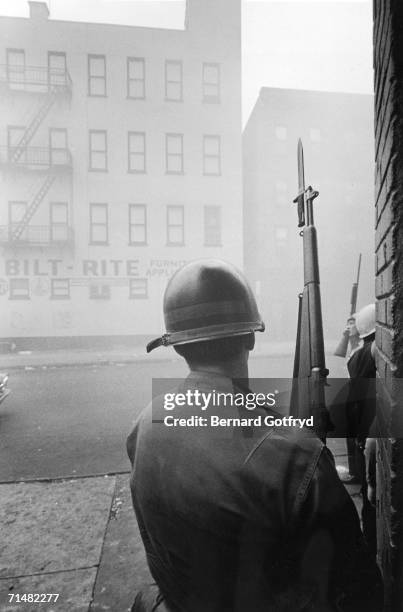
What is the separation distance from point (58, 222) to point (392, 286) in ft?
59.4

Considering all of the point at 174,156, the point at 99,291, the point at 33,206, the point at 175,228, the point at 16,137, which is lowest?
the point at 99,291

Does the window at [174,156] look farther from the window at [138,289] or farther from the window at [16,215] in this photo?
the window at [16,215]

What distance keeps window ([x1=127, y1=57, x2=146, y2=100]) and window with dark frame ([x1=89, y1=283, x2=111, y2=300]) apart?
8.58 m

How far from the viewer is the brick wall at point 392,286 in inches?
43.2

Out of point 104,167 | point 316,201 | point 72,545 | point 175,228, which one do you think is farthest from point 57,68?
point 72,545

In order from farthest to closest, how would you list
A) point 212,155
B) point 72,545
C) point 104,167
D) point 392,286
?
point 212,155 < point 104,167 < point 72,545 < point 392,286

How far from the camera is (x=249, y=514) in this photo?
0.98 metres

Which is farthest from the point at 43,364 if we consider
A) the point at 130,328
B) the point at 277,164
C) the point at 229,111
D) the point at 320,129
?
the point at 320,129

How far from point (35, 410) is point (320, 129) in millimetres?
22705

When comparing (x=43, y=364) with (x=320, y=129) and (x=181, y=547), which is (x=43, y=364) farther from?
(x=320, y=129)

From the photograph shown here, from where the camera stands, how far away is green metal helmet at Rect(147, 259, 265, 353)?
1.26 meters

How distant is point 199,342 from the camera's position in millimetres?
1250

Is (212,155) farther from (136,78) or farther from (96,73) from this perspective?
A: (96,73)

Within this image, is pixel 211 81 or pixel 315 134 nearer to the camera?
pixel 211 81
